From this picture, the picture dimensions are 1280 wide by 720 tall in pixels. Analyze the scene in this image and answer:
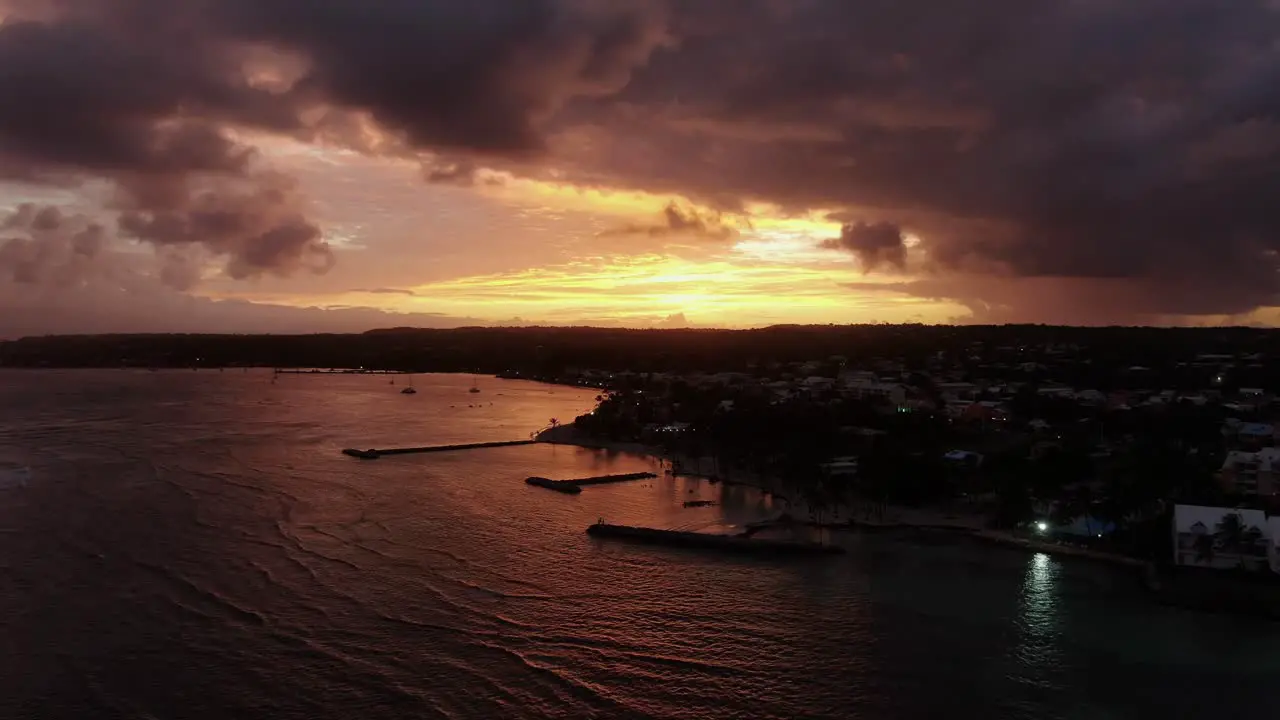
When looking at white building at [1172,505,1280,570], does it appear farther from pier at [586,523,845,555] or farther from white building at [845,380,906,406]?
white building at [845,380,906,406]

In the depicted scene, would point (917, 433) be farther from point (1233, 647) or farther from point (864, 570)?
point (1233, 647)

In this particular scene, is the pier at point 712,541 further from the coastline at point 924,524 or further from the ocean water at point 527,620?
the coastline at point 924,524

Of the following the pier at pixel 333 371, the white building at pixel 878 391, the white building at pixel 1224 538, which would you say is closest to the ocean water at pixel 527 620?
the white building at pixel 1224 538

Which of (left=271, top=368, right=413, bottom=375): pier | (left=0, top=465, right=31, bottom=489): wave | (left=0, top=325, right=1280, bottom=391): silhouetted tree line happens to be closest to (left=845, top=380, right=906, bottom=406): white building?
(left=0, top=325, right=1280, bottom=391): silhouetted tree line

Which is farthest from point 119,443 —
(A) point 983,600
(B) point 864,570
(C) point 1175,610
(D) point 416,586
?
(C) point 1175,610

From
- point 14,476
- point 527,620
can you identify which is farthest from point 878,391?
point 14,476
